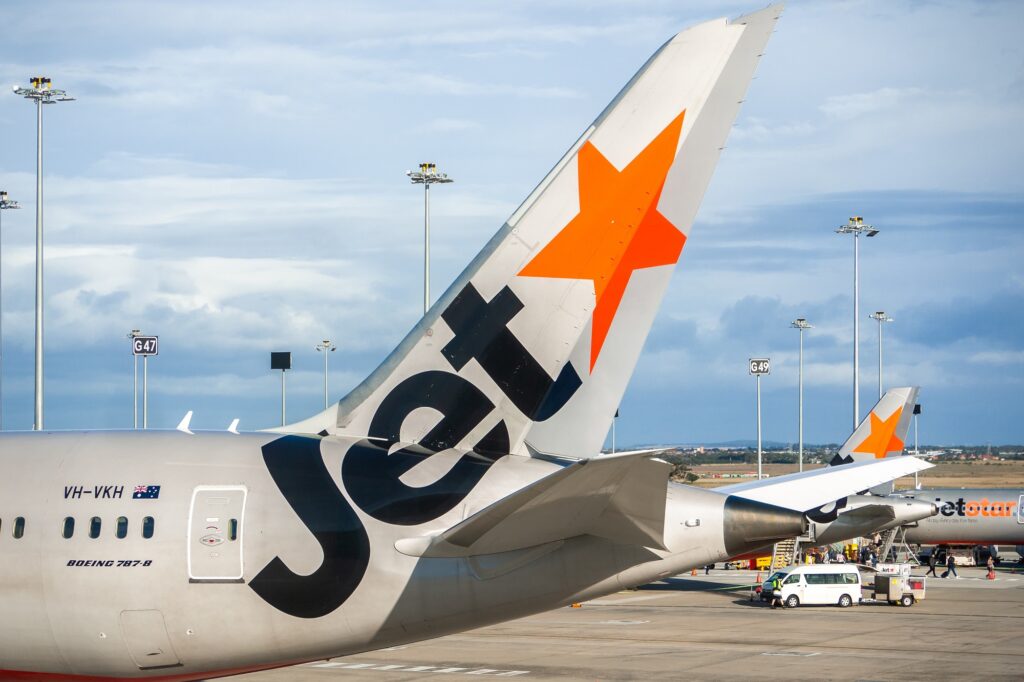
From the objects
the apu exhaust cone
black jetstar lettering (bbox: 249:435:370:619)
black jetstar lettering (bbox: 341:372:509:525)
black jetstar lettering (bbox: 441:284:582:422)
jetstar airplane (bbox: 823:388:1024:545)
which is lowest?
jetstar airplane (bbox: 823:388:1024:545)

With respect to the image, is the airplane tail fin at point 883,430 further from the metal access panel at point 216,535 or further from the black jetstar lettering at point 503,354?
the metal access panel at point 216,535

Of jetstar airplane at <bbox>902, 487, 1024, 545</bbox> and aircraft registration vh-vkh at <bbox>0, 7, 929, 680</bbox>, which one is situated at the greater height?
aircraft registration vh-vkh at <bbox>0, 7, 929, 680</bbox>

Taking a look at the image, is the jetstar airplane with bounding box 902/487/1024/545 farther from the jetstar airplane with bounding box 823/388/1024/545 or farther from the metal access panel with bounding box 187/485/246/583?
the metal access panel with bounding box 187/485/246/583

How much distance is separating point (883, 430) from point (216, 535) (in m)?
51.6

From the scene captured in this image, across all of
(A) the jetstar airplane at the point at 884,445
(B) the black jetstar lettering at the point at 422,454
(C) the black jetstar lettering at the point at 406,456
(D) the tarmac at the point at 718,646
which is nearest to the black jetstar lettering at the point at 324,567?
(C) the black jetstar lettering at the point at 406,456

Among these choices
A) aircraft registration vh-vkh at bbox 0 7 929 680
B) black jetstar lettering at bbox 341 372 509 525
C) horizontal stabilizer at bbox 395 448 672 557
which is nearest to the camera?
horizontal stabilizer at bbox 395 448 672 557

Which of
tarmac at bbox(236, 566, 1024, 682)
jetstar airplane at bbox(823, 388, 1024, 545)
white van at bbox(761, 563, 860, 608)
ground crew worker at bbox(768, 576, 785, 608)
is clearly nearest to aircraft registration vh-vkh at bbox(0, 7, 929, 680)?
tarmac at bbox(236, 566, 1024, 682)

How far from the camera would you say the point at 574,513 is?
12.6m

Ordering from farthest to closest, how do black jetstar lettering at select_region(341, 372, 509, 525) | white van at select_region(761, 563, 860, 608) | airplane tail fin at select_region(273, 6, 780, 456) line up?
white van at select_region(761, 563, 860, 608), airplane tail fin at select_region(273, 6, 780, 456), black jetstar lettering at select_region(341, 372, 509, 525)

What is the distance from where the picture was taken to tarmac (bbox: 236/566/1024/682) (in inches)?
1331

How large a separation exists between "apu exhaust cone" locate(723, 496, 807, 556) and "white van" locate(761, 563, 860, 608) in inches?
1671

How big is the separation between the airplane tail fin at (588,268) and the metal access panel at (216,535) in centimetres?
263

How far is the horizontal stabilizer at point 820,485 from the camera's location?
16.5 meters

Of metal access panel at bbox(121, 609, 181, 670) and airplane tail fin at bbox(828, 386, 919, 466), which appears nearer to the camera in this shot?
metal access panel at bbox(121, 609, 181, 670)
